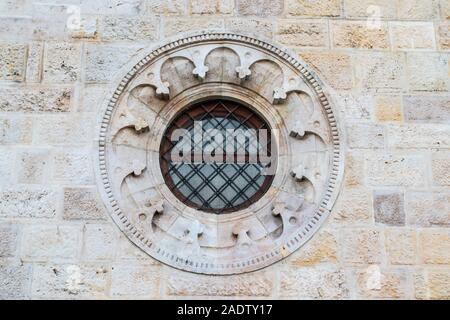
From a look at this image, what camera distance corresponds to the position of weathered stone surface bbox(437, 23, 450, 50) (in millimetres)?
8078

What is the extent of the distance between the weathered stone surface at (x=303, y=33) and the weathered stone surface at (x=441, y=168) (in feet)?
Answer: 4.63

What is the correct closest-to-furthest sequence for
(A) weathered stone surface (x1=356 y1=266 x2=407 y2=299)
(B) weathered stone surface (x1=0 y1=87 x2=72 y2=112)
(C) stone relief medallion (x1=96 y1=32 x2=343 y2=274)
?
(A) weathered stone surface (x1=356 y1=266 x2=407 y2=299) → (C) stone relief medallion (x1=96 y1=32 x2=343 y2=274) → (B) weathered stone surface (x1=0 y1=87 x2=72 y2=112)

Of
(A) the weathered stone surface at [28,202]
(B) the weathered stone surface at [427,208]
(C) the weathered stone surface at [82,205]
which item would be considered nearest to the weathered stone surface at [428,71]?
(B) the weathered stone surface at [427,208]

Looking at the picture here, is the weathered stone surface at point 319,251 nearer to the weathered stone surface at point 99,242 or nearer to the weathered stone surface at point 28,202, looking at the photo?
the weathered stone surface at point 99,242

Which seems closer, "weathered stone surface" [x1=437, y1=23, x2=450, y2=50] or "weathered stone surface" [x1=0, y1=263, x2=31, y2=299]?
"weathered stone surface" [x1=0, y1=263, x2=31, y2=299]

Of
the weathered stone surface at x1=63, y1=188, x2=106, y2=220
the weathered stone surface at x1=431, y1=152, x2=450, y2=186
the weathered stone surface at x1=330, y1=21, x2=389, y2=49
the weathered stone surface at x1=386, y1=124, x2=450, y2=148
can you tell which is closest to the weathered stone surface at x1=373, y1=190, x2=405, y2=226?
the weathered stone surface at x1=431, y1=152, x2=450, y2=186

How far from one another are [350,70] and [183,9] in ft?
5.29

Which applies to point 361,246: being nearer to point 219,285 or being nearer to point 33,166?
point 219,285

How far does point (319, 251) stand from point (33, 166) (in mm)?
2494

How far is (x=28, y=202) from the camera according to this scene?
7.38m

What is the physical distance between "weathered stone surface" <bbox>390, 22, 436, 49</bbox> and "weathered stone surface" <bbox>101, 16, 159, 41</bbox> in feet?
7.12

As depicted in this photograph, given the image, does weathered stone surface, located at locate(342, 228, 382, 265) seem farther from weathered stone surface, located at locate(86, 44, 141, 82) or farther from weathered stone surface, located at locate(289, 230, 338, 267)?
weathered stone surface, located at locate(86, 44, 141, 82)
